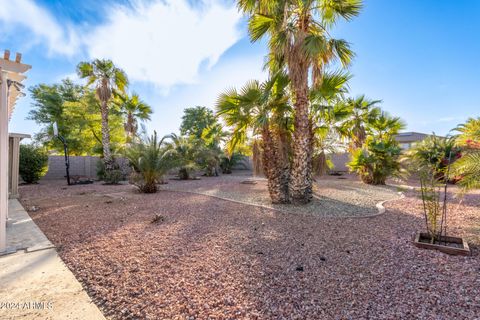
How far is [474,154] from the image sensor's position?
4.12 meters

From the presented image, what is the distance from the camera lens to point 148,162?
29.5 feet

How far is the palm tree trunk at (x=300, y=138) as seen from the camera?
20.9 ft

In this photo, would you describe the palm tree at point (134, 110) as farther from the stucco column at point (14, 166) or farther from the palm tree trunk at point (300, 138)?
the palm tree trunk at point (300, 138)

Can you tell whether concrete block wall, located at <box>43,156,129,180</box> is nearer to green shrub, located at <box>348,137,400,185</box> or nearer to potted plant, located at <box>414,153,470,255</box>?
green shrub, located at <box>348,137,400,185</box>

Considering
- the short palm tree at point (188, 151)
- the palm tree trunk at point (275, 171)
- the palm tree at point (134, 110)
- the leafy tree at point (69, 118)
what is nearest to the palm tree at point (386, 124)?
the palm tree trunk at point (275, 171)

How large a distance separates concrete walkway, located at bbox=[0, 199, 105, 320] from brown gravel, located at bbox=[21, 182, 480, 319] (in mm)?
148

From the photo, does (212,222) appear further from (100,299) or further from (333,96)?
(333,96)

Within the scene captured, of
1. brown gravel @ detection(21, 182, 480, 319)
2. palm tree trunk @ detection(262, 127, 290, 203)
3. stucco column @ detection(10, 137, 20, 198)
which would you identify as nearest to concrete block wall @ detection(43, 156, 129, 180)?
stucco column @ detection(10, 137, 20, 198)

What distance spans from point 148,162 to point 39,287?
6761mm

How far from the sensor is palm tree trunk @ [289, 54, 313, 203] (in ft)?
20.9

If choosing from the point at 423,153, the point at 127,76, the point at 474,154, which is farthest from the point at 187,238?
the point at 423,153

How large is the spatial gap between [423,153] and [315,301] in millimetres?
14641

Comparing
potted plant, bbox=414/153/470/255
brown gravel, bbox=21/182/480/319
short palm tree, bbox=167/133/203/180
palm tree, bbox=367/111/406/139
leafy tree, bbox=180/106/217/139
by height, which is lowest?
brown gravel, bbox=21/182/480/319

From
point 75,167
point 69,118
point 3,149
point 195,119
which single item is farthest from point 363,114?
point 69,118
